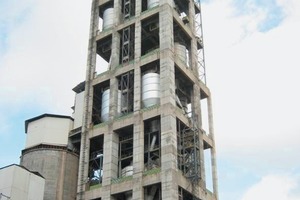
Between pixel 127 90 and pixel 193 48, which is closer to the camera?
pixel 127 90

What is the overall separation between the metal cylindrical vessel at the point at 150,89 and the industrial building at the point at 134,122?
0.41ft

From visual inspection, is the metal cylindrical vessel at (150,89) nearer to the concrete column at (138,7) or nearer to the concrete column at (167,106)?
the concrete column at (167,106)

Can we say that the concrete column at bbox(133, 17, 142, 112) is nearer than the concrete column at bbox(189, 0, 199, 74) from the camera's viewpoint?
Yes

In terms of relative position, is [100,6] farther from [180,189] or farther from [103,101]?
[180,189]

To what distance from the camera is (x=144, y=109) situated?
63.4 metres

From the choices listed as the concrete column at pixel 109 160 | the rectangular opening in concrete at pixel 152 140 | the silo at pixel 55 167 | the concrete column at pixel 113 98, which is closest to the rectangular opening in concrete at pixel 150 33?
the concrete column at pixel 113 98

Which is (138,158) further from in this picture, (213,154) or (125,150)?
(213,154)

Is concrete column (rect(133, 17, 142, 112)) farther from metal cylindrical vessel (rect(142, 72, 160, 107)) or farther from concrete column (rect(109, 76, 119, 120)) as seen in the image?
concrete column (rect(109, 76, 119, 120))

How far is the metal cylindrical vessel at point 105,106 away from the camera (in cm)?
6862

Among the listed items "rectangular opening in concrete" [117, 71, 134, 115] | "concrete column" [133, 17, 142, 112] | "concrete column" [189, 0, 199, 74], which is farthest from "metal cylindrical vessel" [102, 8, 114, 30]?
"concrete column" [189, 0, 199, 74]

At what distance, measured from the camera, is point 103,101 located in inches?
2778

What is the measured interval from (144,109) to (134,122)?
202 cm

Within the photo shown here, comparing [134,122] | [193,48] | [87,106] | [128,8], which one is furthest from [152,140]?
[128,8]

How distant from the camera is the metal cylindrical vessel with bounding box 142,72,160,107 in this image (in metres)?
64.4
